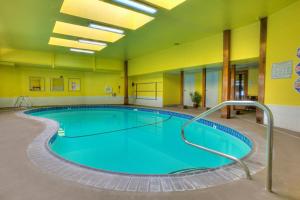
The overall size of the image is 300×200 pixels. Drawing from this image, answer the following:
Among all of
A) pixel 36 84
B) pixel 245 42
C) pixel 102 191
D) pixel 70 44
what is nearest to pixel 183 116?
pixel 245 42

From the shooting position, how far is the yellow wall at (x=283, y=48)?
3.75 meters

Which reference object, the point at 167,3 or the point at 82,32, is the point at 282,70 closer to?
the point at 167,3

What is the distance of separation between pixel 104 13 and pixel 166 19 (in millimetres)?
1672

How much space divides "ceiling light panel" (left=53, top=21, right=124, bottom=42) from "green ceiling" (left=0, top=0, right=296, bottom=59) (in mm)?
268

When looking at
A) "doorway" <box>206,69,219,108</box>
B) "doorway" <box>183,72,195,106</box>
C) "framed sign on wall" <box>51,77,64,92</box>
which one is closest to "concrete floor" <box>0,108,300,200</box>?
"doorway" <box>206,69,219,108</box>

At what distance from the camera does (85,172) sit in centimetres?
181

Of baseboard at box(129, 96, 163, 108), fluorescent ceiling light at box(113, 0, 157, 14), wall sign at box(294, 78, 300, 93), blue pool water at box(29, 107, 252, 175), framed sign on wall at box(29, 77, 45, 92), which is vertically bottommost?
blue pool water at box(29, 107, 252, 175)

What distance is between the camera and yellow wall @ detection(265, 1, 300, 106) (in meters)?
3.75

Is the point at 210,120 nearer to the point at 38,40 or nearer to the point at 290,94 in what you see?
the point at 290,94

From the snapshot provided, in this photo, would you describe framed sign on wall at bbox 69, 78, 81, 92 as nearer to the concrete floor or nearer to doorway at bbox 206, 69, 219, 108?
doorway at bbox 206, 69, 219, 108

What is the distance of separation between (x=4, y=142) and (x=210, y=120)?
496 cm

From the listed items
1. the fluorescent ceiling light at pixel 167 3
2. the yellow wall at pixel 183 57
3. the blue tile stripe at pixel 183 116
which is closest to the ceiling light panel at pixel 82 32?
the fluorescent ceiling light at pixel 167 3

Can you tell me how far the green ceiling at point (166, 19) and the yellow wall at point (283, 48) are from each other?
9.8 inches

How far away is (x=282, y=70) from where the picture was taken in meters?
4.03
